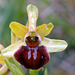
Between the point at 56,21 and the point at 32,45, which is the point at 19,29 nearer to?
the point at 32,45

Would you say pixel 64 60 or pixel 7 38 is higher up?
pixel 7 38

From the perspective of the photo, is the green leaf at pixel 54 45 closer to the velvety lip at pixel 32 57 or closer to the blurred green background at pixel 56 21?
the velvety lip at pixel 32 57

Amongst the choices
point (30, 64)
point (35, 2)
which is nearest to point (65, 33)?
point (35, 2)

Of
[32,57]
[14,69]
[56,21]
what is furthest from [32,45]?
[56,21]

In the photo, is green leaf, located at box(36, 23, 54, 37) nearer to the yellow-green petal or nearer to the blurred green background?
the yellow-green petal

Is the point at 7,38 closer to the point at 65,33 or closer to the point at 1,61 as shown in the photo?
the point at 1,61

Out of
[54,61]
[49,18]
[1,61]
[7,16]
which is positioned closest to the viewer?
[1,61]

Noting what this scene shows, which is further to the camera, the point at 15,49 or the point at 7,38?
the point at 7,38
